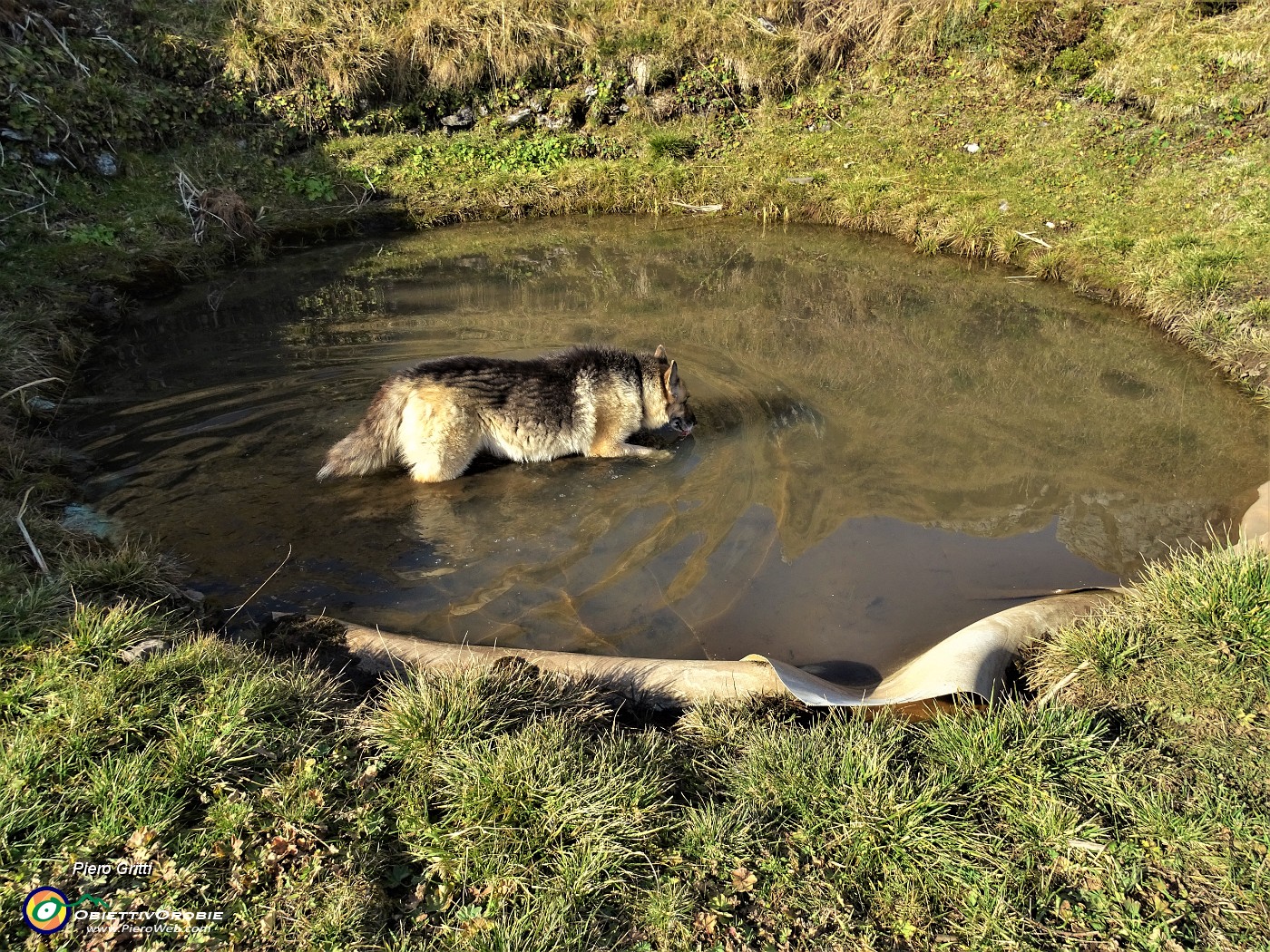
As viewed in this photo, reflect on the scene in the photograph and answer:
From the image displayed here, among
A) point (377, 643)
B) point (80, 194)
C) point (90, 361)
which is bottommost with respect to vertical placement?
point (377, 643)

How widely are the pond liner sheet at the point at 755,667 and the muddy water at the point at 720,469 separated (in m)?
0.43

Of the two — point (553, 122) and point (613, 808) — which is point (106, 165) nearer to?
point (553, 122)

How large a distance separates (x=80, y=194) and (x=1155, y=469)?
574 inches

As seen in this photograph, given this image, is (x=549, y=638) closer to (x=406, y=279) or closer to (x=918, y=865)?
(x=918, y=865)

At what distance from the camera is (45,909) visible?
301cm

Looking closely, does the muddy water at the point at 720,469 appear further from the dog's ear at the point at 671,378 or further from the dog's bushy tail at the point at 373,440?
the dog's ear at the point at 671,378

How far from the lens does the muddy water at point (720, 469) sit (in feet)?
18.8

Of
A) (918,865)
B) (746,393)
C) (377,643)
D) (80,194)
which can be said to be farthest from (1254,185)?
(80,194)

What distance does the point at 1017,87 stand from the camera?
14836mm

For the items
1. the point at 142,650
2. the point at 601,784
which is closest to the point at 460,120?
the point at 142,650

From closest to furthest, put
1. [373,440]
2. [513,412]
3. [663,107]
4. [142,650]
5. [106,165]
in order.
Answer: [142,650] → [373,440] → [513,412] → [106,165] → [663,107]

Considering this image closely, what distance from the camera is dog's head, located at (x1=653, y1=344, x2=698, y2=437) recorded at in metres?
7.60

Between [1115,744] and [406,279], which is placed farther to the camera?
[406,279]

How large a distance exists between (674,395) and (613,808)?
15.2 ft
